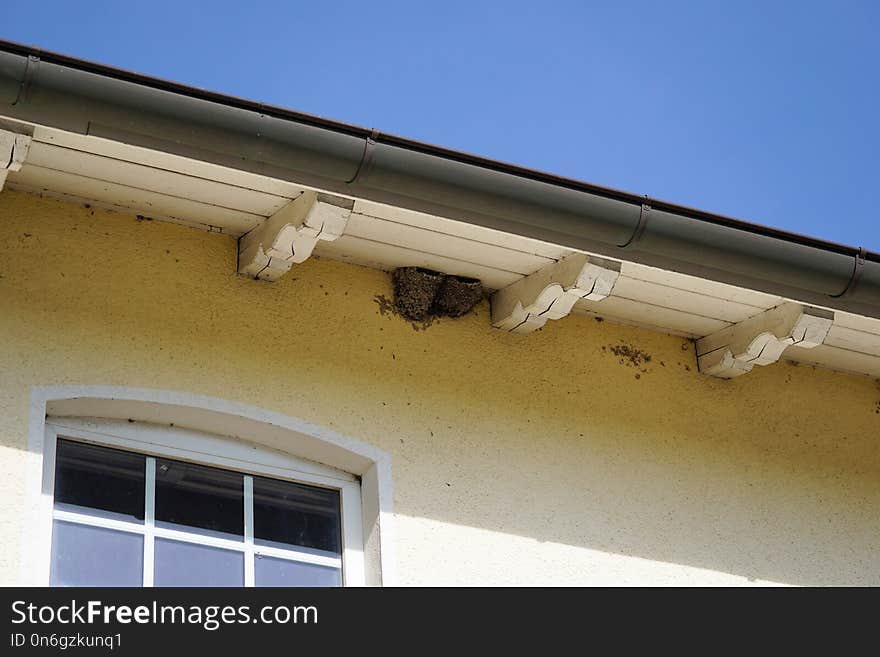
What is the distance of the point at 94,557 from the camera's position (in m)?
4.75

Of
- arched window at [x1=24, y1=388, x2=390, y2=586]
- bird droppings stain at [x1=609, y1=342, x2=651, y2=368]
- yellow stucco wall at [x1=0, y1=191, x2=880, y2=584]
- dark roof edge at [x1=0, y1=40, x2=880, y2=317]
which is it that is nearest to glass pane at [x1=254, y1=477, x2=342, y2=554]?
arched window at [x1=24, y1=388, x2=390, y2=586]

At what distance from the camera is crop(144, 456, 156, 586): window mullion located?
15.8ft

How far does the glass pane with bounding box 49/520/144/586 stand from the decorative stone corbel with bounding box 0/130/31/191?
1145 mm

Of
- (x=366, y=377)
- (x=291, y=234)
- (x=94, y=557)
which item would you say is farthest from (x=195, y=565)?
(x=291, y=234)

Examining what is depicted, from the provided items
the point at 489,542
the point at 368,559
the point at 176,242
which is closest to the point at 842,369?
the point at 489,542

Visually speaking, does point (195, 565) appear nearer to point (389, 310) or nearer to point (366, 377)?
point (366, 377)

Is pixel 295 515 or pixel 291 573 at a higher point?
pixel 295 515

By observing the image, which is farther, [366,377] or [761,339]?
[761,339]

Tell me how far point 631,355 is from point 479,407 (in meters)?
0.78

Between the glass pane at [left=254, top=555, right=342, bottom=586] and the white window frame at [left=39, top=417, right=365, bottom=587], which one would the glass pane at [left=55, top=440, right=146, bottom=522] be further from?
the glass pane at [left=254, top=555, right=342, bottom=586]

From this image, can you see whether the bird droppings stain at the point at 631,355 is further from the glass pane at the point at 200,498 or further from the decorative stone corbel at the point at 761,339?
the glass pane at the point at 200,498

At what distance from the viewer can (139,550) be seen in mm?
4840

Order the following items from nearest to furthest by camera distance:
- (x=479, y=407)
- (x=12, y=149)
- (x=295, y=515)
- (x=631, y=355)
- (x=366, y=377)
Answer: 1. (x=12, y=149)
2. (x=295, y=515)
3. (x=366, y=377)
4. (x=479, y=407)
5. (x=631, y=355)
